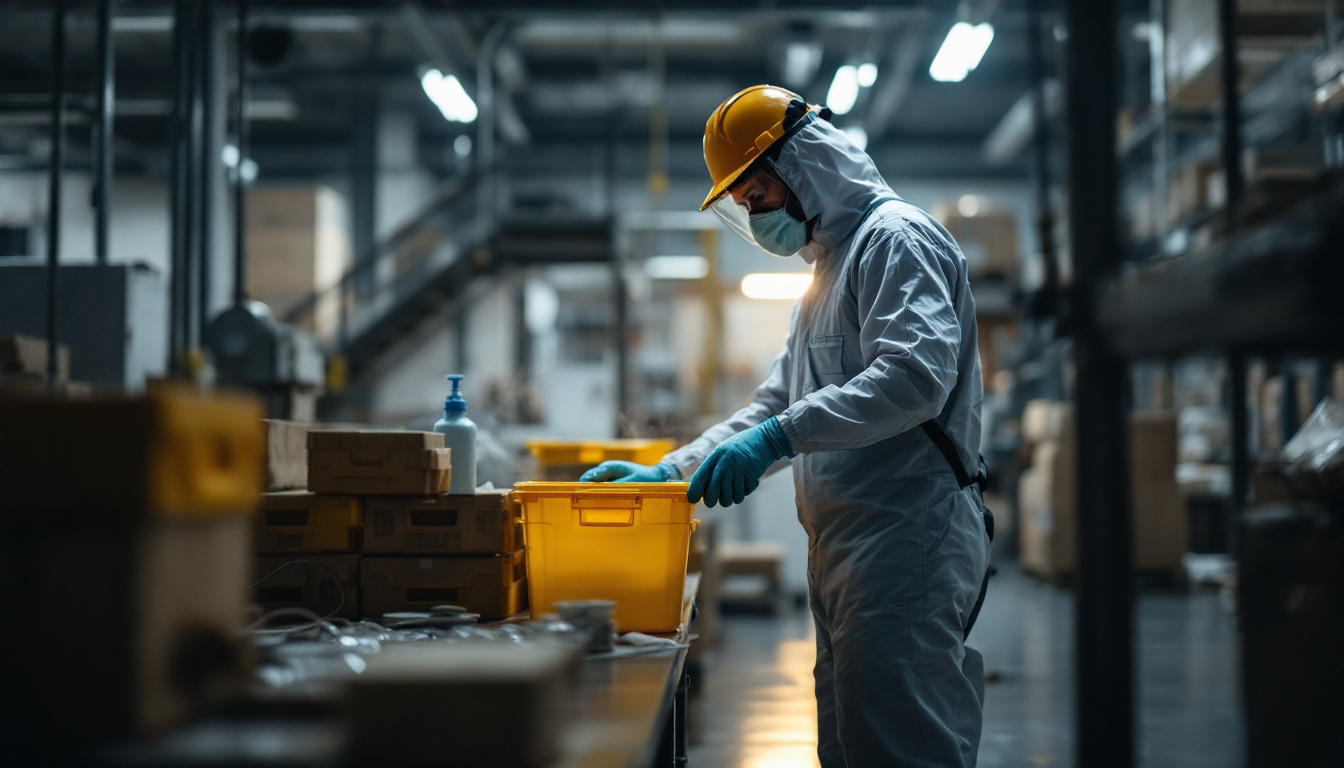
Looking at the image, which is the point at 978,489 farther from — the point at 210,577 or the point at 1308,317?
the point at 210,577

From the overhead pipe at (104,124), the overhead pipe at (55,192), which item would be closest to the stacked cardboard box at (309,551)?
the overhead pipe at (55,192)

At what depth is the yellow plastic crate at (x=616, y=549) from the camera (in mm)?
1863

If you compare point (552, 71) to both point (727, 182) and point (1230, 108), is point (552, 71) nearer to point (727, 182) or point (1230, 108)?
point (727, 182)

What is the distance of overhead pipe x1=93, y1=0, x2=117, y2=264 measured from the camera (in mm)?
4584

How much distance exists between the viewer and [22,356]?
381 cm

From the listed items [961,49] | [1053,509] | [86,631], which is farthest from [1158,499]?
[86,631]

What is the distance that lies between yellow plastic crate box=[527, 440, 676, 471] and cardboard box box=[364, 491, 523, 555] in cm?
104

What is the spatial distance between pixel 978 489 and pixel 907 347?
0.48 metres

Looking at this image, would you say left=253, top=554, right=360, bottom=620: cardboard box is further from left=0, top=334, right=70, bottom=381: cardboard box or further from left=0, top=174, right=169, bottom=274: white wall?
A: left=0, top=174, right=169, bottom=274: white wall

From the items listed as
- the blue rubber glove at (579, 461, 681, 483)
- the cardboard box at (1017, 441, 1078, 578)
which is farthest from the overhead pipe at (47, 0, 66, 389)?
the cardboard box at (1017, 441, 1078, 578)

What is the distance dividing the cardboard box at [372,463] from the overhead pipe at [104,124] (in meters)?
3.38

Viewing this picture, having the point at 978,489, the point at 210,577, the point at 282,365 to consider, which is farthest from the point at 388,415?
the point at 210,577

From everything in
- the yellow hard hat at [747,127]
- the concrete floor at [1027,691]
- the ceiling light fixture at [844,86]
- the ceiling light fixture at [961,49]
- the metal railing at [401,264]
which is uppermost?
the ceiling light fixture at [844,86]

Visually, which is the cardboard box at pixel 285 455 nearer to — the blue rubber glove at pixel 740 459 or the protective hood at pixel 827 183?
the blue rubber glove at pixel 740 459
